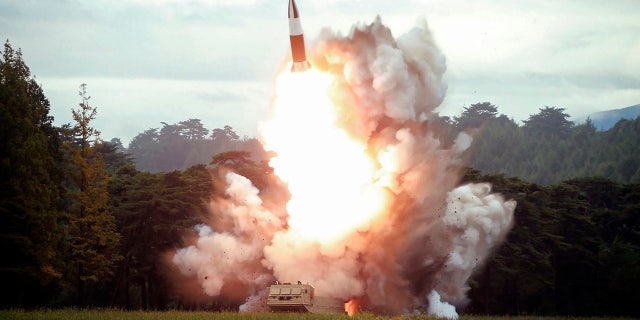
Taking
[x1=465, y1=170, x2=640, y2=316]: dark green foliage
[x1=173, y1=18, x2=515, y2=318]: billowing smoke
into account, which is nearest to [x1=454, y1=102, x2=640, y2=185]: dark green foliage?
[x1=465, y1=170, x2=640, y2=316]: dark green foliage

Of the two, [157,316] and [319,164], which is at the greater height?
[319,164]

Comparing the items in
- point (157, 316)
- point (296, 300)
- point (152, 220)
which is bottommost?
point (157, 316)

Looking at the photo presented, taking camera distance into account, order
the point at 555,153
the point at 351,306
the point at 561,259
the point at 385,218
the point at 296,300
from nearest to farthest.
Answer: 1. the point at 296,300
2. the point at 385,218
3. the point at 351,306
4. the point at 561,259
5. the point at 555,153

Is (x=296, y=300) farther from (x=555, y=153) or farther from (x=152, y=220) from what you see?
(x=555, y=153)

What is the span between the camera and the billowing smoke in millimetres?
63625

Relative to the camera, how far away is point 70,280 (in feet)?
236

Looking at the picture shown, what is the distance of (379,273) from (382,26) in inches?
664

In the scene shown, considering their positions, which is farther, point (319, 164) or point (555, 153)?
point (555, 153)

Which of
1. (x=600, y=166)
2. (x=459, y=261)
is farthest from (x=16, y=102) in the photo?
(x=600, y=166)

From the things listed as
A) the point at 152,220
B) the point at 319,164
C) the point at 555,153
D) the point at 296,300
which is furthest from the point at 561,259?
the point at 555,153

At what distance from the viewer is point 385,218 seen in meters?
65.3

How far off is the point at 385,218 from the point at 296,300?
8495mm

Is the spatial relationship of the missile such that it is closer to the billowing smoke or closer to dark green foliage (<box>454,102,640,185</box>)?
the billowing smoke

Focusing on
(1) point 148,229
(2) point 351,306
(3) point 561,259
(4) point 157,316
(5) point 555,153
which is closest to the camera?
(4) point 157,316
